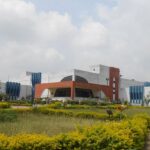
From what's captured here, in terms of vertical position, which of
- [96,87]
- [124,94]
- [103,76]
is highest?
[103,76]

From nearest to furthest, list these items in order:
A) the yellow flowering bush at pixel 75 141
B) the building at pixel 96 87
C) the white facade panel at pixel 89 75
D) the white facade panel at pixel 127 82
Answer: the yellow flowering bush at pixel 75 141, the building at pixel 96 87, the white facade panel at pixel 89 75, the white facade panel at pixel 127 82

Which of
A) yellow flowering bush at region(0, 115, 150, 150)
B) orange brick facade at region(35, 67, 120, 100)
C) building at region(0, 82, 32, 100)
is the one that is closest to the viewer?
yellow flowering bush at region(0, 115, 150, 150)

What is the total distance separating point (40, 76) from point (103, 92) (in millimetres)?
14832

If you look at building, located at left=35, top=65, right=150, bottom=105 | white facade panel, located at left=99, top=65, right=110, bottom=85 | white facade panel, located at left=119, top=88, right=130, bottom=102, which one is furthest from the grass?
white facade panel, located at left=119, top=88, right=130, bottom=102

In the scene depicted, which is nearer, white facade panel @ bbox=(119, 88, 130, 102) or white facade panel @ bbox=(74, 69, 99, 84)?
white facade panel @ bbox=(74, 69, 99, 84)

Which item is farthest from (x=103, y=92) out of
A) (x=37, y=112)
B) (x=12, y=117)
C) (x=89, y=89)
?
→ (x=12, y=117)

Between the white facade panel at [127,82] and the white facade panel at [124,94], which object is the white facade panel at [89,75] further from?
the white facade panel at [127,82]

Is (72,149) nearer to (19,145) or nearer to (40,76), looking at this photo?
(19,145)

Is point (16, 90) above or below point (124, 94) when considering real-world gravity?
Result: above

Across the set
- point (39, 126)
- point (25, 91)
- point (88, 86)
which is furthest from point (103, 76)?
point (39, 126)

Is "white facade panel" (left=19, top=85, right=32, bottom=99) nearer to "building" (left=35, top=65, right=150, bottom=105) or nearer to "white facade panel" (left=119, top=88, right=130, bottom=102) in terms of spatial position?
"building" (left=35, top=65, right=150, bottom=105)

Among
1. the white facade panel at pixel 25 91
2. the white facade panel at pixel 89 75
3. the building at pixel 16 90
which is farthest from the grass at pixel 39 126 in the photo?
the white facade panel at pixel 25 91

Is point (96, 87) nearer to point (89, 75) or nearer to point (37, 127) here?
point (89, 75)

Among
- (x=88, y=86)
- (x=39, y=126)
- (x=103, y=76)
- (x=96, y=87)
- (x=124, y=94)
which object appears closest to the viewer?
(x=39, y=126)
